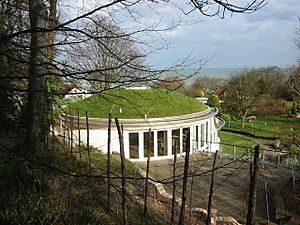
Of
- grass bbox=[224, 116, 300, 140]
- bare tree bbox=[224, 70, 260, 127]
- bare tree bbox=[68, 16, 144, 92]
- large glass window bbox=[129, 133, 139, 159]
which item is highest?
bare tree bbox=[68, 16, 144, 92]

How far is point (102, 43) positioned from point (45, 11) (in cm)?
241

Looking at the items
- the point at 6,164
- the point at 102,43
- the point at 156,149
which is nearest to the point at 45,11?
the point at 102,43

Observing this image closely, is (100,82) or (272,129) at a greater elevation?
(100,82)

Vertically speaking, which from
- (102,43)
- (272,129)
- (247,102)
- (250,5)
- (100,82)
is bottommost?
(272,129)

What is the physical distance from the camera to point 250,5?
3648mm

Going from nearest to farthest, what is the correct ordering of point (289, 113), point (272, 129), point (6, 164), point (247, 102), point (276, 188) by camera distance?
1. point (6, 164)
2. point (276, 188)
3. point (272, 129)
4. point (247, 102)
5. point (289, 113)

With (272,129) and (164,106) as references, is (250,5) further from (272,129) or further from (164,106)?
(272,129)


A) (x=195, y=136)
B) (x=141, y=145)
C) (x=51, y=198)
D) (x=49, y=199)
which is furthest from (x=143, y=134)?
(x=49, y=199)

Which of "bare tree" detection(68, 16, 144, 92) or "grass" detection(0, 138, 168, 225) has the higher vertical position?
"bare tree" detection(68, 16, 144, 92)

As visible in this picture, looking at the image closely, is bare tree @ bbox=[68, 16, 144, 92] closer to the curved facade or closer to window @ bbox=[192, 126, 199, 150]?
the curved facade

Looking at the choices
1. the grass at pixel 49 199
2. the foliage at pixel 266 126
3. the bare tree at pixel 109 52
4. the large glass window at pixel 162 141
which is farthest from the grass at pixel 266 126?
the bare tree at pixel 109 52

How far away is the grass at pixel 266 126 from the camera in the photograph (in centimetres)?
3092

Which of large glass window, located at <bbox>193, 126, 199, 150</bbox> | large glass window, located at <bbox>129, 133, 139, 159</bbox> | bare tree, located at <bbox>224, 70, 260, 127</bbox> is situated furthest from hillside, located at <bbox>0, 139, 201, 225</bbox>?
bare tree, located at <bbox>224, 70, 260, 127</bbox>

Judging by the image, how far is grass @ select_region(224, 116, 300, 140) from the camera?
3092 centimetres
